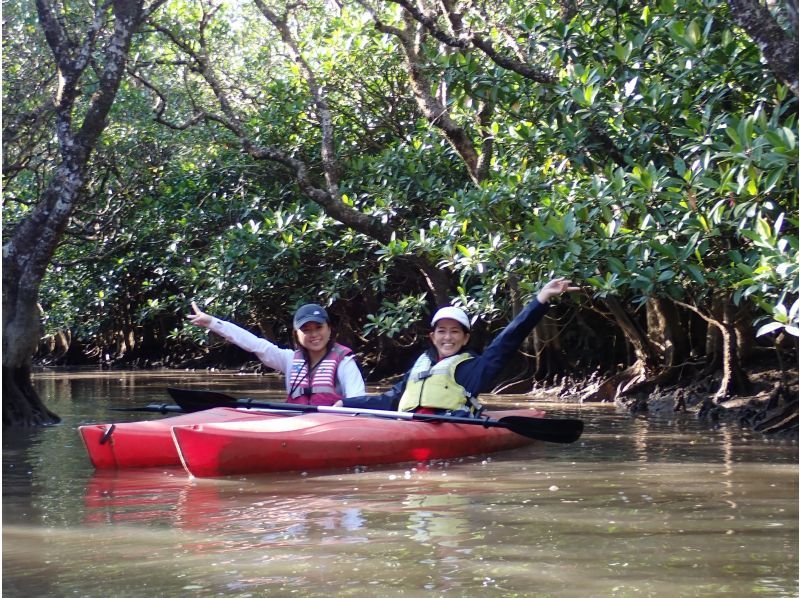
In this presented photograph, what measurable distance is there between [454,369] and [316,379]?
0.98 meters

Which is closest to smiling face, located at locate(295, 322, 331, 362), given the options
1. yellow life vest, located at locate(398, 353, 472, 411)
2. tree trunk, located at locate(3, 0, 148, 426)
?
yellow life vest, located at locate(398, 353, 472, 411)

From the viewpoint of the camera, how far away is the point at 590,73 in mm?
7801

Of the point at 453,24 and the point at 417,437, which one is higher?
the point at 453,24

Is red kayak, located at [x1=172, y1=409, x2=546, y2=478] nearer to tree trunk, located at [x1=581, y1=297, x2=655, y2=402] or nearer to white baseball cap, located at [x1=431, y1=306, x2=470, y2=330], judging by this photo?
white baseball cap, located at [x1=431, y1=306, x2=470, y2=330]

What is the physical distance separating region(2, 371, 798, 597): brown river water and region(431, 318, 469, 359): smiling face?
75 centimetres

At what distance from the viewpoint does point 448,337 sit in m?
7.37

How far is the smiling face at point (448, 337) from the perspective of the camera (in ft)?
24.2

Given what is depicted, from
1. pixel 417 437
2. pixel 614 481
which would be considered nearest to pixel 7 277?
pixel 417 437

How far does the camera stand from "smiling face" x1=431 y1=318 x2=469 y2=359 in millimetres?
7367

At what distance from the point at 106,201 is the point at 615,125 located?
10698 millimetres

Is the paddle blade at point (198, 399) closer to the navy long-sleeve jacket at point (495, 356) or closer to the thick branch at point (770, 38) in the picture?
the navy long-sleeve jacket at point (495, 356)

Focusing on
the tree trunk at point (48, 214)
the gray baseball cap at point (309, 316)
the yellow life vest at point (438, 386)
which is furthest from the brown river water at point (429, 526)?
the tree trunk at point (48, 214)

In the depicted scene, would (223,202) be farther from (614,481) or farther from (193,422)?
(614,481)

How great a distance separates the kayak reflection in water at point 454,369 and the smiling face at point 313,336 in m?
0.41
